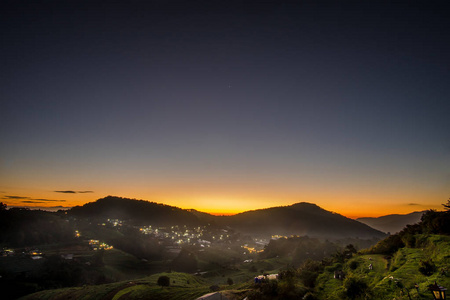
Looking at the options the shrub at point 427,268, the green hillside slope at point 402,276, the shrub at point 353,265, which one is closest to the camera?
the green hillside slope at point 402,276

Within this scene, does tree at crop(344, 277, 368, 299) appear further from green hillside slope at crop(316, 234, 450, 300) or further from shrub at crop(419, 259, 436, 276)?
shrub at crop(419, 259, 436, 276)

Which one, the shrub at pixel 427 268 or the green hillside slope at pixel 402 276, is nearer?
the green hillside slope at pixel 402 276

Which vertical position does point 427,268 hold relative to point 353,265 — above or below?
above

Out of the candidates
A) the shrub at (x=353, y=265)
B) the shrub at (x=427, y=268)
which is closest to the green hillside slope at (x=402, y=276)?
the shrub at (x=427, y=268)

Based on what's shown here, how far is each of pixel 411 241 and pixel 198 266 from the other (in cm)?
9186

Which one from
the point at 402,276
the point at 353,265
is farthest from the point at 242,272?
the point at 402,276

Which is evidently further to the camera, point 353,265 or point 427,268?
point 353,265

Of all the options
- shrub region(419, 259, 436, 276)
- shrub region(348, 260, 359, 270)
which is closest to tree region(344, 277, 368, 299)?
shrub region(419, 259, 436, 276)

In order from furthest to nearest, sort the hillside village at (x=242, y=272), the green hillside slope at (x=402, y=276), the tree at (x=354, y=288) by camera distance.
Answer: the hillside village at (x=242, y=272), the tree at (x=354, y=288), the green hillside slope at (x=402, y=276)

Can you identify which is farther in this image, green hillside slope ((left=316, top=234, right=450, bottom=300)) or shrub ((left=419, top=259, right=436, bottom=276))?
shrub ((left=419, top=259, right=436, bottom=276))

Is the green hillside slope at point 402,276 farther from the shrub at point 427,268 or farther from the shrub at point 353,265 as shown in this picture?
the shrub at point 353,265

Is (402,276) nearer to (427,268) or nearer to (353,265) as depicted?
(427,268)

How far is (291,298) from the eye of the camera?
1831cm

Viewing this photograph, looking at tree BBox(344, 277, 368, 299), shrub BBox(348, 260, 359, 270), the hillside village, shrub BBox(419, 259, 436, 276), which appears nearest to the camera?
shrub BBox(419, 259, 436, 276)
